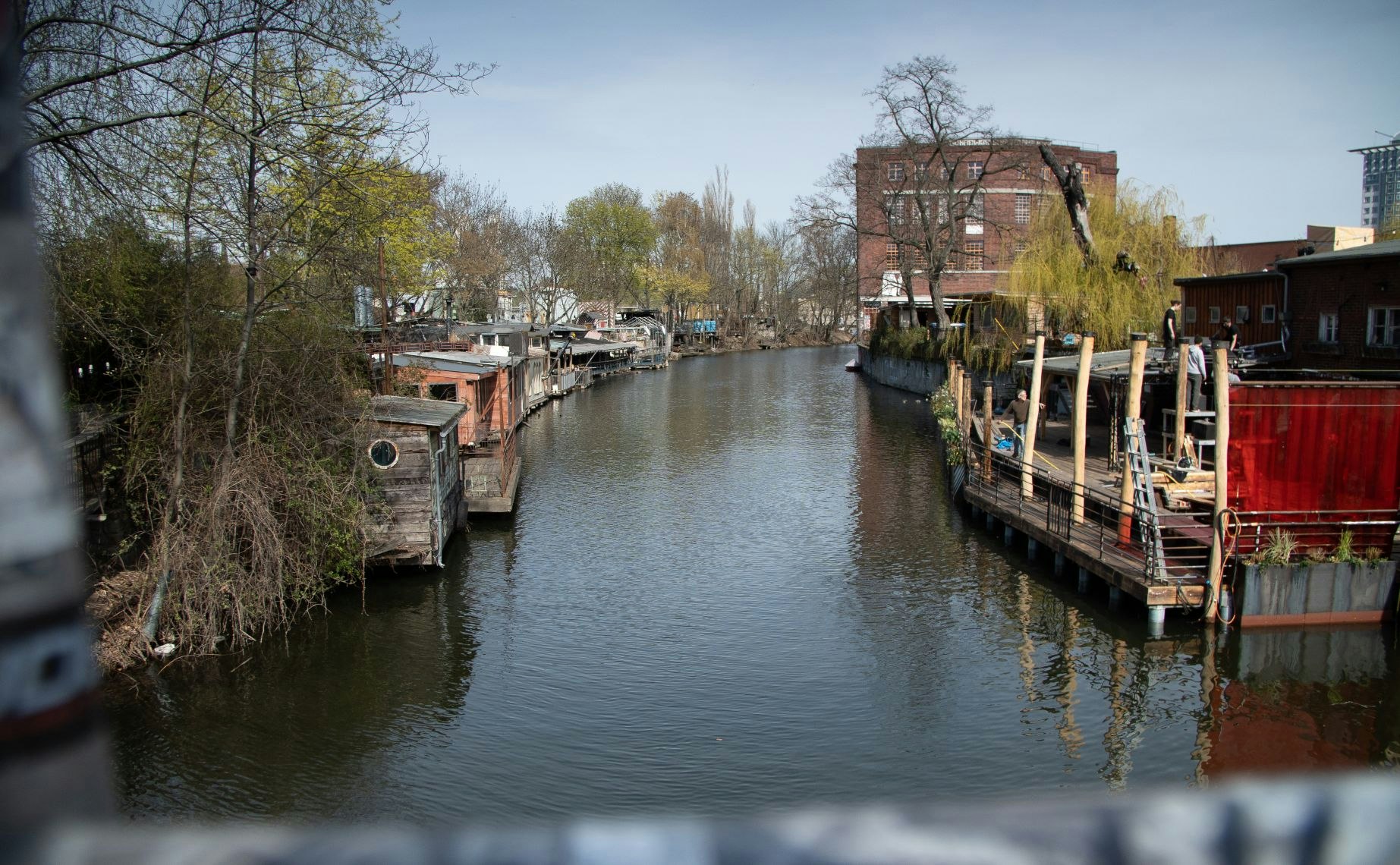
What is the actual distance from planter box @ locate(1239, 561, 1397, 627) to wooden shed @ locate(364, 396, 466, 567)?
1224 centimetres

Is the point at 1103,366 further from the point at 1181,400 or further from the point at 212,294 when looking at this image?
the point at 212,294

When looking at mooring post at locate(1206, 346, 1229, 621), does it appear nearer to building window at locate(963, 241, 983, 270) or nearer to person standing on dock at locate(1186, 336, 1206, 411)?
person standing on dock at locate(1186, 336, 1206, 411)

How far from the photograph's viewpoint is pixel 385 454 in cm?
1706

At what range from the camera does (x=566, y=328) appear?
63.8 m

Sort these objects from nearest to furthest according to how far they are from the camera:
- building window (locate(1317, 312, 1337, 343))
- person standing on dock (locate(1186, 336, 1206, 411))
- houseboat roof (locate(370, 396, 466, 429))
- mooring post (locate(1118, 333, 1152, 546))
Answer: mooring post (locate(1118, 333, 1152, 546)) < houseboat roof (locate(370, 396, 466, 429)) < person standing on dock (locate(1186, 336, 1206, 411)) < building window (locate(1317, 312, 1337, 343))

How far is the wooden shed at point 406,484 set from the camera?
17000mm

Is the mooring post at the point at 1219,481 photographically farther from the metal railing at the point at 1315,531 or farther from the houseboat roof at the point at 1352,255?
the houseboat roof at the point at 1352,255

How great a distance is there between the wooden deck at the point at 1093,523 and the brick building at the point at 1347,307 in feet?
17.2

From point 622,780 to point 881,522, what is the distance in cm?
1271

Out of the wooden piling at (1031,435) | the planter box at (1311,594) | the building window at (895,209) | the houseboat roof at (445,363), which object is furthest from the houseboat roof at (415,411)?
the building window at (895,209)

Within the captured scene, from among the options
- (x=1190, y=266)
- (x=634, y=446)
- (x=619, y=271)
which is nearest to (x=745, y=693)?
(x=634, y=446)

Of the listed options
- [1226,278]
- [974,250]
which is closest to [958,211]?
[974,250]

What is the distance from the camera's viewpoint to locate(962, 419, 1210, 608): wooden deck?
14727 mm

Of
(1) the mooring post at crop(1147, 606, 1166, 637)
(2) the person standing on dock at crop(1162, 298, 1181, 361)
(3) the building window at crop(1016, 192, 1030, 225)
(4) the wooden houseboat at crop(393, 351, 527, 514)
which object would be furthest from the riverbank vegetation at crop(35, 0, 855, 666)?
(3) the building window at crop(1016, 192, 1030, 225)
